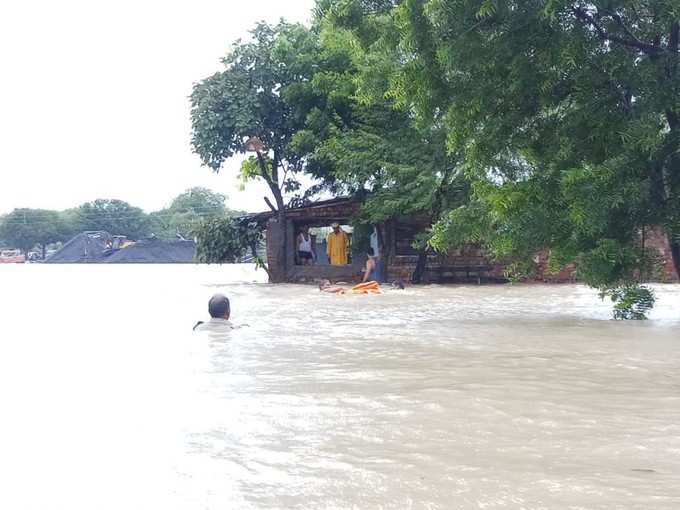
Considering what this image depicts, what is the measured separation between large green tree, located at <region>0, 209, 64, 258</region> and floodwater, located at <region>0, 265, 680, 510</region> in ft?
293

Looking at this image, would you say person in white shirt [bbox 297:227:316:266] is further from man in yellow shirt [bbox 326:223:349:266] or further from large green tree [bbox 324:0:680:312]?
large green tree [bbox 324:0:680:312]

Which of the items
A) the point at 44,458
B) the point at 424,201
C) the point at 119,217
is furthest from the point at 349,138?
the point at 119,217

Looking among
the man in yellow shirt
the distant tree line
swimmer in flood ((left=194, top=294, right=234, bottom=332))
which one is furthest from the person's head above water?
the distant tree line

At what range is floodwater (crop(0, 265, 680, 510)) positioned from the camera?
2.97 m

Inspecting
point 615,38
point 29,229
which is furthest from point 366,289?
point 29,229

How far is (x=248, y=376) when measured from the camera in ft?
19.0

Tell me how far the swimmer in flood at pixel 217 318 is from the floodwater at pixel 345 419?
0.21 meters

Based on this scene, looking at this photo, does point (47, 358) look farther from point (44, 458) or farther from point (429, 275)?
point (429, 275)

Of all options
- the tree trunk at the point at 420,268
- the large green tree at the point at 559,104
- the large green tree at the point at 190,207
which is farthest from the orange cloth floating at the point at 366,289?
the large green tree at the point at 190,207

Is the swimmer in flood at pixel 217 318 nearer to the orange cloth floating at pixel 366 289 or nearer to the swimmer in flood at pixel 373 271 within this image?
the orange cloth floating at pixel 366 289

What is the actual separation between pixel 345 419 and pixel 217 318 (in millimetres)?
5476

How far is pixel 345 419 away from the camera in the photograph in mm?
4176

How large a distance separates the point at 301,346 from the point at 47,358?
99.7 inches

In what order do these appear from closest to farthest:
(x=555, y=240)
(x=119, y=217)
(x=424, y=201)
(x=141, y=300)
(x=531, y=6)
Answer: (x=531, y=6) → (x=555, y=240) → (x=141, y=300) → (x=424, y=201) → (x=119, y=217)
